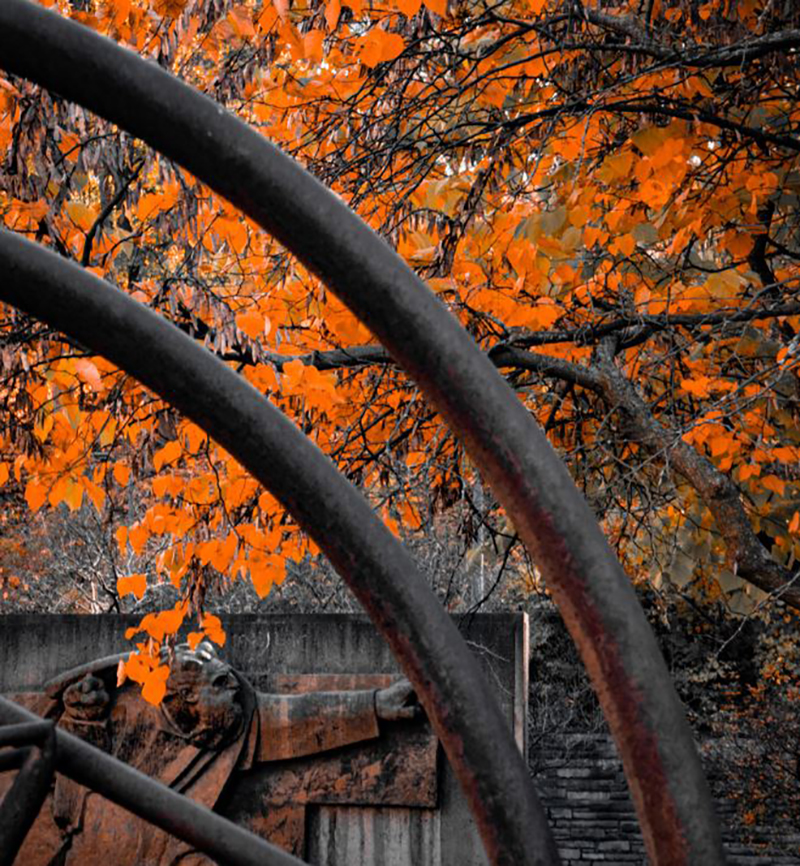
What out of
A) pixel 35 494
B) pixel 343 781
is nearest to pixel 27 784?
pixel 35 494

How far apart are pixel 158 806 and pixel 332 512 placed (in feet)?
1.17

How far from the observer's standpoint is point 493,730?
1.04 metres

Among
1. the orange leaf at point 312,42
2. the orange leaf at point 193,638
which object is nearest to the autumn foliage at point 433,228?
the orange leaf at point 312,42

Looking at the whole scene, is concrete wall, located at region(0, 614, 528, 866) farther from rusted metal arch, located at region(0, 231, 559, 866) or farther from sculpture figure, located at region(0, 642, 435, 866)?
rusted metal arch, located at region(0, 231, 559, 866)

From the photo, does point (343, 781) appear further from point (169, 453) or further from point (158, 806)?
point (158, 806)

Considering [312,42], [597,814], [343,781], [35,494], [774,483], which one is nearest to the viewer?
[312,42]

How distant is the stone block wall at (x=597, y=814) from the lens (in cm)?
1307

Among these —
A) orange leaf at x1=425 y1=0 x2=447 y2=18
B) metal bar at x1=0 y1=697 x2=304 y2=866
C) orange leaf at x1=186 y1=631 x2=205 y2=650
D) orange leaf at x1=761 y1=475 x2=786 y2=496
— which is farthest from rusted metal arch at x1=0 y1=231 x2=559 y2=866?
orange leaf at x1=761 y1=475 x2=786 y2=496

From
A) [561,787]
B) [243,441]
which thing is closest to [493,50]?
[243,441]

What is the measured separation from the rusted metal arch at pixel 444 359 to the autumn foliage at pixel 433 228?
2371 mm

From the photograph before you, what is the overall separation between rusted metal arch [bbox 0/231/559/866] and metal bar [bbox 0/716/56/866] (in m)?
0.32

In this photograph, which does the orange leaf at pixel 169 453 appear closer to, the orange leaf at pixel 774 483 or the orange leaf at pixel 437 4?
the orange leaf at pixel 437 4

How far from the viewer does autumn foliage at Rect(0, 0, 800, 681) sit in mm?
3975

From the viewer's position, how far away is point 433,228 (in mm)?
4711
